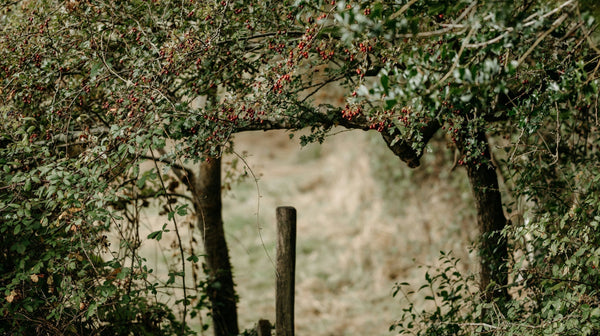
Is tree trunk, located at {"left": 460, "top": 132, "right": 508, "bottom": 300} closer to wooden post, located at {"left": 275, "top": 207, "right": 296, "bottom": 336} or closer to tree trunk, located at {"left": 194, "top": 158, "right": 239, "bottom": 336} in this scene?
wooden post, located at {"left": 275, "top": 207, "right": 296, "bottom": 336}

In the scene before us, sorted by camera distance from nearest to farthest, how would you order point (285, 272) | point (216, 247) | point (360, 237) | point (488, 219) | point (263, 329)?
point (285, 272) < point (263, 329) < point (488, 219) < point (216, 247) < point (360, 237)

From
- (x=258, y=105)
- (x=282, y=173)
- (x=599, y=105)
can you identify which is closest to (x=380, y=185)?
(x=282, y=173)

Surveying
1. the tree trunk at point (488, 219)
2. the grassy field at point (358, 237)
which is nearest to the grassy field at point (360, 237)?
the grassy field at point (358, 237)

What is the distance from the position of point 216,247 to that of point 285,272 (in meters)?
1.57

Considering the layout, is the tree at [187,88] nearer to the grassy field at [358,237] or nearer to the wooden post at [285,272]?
the wooden post at [285,272]

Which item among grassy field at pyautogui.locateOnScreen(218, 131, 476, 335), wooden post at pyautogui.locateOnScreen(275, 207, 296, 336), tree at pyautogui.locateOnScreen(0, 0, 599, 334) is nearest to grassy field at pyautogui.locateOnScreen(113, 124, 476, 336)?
grassy field at pyautogui.locateOnScreen(218, 131, 476, 335)

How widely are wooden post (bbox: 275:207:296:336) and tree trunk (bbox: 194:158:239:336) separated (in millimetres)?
1436

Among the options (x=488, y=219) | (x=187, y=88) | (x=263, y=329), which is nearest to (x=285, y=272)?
(x=263, y=329)

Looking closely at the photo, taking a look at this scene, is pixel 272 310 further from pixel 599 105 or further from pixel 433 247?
pixel 599 105

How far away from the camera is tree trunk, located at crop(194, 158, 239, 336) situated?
5.06 meters

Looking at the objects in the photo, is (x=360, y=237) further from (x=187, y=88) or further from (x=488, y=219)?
(x=187, y=88)

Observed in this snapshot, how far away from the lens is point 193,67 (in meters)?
3.99

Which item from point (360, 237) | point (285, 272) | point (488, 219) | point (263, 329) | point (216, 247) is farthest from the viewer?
point (360, 237)

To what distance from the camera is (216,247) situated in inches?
202
